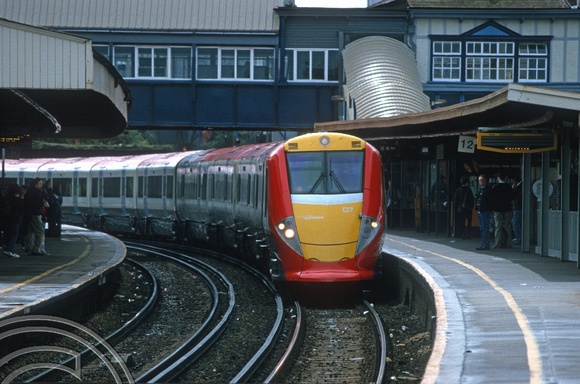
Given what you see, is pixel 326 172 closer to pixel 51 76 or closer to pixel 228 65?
pixel 51 76

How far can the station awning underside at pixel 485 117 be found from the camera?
12758 mm

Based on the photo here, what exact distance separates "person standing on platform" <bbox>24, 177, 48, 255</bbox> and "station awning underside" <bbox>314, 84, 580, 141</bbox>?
27.9ft

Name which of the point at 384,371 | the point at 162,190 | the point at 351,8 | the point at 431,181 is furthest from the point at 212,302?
the point at 351,8

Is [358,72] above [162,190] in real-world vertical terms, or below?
above

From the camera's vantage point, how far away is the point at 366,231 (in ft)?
45.0

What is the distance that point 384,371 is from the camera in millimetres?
8953

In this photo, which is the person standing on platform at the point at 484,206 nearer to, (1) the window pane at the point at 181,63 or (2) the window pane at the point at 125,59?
(1) the window pane at the point at 181,63

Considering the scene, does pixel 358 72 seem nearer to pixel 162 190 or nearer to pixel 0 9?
pixel 162 190

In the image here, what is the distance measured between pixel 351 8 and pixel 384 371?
78.0ft

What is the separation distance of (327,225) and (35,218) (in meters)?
6.74

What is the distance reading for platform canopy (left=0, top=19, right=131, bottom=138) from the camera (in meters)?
13.5

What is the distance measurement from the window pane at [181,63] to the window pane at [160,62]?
267 mm

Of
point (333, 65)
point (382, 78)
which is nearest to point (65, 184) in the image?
point (333, 65)

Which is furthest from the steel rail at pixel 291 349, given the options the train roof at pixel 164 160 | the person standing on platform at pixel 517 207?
the train roof at pixel 164 160
